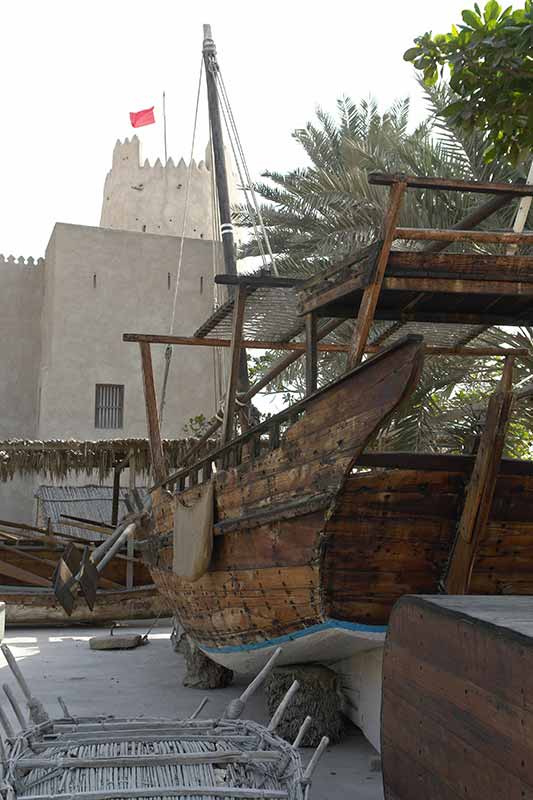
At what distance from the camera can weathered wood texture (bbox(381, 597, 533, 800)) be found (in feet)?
7.50

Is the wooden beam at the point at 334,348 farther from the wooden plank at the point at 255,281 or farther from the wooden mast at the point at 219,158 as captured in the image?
the wooden mast at the point at 219,158

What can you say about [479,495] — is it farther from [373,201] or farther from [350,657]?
[373,201]

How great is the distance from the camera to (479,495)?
14.6ft

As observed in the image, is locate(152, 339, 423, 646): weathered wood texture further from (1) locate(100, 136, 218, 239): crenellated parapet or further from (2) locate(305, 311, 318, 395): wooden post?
(1) locate(100, 136, 218, 239): crenellated parapet

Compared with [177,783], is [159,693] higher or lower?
lower

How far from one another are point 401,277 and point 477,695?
2579 mm

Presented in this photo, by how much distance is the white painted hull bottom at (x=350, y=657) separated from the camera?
475 cm

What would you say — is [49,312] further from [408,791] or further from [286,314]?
[408,791]

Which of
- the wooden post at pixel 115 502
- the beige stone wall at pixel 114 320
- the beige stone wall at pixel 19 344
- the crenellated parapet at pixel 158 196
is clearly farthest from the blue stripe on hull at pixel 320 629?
the crenellated parapet at pixel 158 196

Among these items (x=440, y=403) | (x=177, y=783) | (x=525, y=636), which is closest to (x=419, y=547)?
(x=177, y=783)

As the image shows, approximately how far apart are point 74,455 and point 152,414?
7.96 meters

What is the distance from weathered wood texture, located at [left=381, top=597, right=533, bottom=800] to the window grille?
64.5 feet

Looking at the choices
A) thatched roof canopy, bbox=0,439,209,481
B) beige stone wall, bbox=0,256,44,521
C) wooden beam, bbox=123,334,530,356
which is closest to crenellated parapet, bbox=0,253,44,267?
beige stone wall, bbox=0,256,44,521

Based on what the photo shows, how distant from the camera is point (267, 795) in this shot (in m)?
2.89
